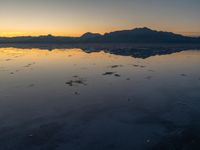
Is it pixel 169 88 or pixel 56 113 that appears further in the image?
pixel 169 88

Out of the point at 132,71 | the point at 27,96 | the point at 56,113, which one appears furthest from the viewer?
the point at 132,71

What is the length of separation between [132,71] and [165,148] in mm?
22151

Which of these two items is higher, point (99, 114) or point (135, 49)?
point (99, 114)

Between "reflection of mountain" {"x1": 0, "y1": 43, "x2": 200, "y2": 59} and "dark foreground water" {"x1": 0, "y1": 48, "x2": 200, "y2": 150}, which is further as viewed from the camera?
"reflection of mountain" {"x1": 0, "y1": 43, "x2": 200, "y2": 59}

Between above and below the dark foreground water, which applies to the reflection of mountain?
below

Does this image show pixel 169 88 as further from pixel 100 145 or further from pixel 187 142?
pixel 100 145

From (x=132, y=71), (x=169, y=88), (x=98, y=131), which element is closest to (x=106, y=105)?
(x=98, y=131)

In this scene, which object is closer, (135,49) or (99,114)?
(99,114)

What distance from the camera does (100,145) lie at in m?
11.7

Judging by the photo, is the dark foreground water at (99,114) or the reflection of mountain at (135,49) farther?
the reflection of mountain at (135,49)

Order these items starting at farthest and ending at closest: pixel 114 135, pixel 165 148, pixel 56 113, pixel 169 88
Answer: pixel 169 88 → pixel 56 113 → pixel 114 135 → pixel 165 148

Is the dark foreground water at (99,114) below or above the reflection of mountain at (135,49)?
above

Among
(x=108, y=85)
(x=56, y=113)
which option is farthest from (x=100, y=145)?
(x=108, y=85)

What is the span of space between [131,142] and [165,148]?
4.86 feet
